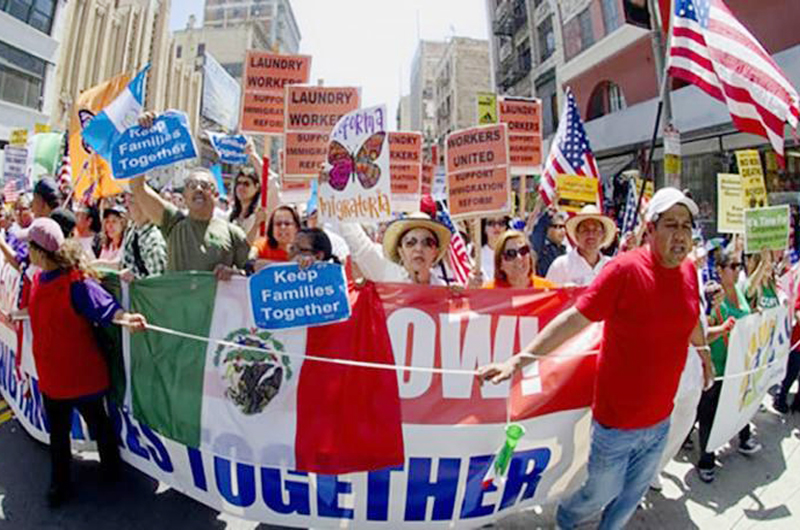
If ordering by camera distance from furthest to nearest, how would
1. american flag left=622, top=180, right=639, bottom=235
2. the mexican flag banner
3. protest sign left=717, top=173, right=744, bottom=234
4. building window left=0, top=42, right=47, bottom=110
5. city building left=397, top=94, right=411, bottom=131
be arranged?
1. city building left=397, top=94, right=411, bottom=131
2. building window left=0, top=42, right=47, bottom=110
3. american flag left=622, top=180, right=639, bottom=235
4. protest sign left=717, top=173, right=744, bottom=234
5. the mexican flag banner

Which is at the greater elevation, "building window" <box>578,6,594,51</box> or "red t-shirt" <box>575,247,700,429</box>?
"building window" <box>578,6,594,51</box>

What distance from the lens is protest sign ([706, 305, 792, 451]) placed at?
381 cm

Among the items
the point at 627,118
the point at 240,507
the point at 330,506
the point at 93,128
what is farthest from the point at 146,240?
the point at 627,118

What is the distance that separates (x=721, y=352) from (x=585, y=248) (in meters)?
1.30

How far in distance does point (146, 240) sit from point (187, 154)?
0.71 meters

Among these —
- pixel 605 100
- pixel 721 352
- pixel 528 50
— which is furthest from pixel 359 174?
pixel 528 50

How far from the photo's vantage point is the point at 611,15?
20125 mm

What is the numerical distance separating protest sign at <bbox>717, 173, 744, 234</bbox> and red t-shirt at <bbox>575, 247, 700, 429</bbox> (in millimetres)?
3262

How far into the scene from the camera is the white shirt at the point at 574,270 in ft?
13.8

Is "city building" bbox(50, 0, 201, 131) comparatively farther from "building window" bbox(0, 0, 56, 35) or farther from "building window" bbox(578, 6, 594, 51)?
"building window" bbox(578, 6, 594, 51)

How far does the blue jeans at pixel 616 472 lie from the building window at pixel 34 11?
29810 millimetres

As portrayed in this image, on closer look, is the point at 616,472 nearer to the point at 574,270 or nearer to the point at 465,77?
the point at 574,270

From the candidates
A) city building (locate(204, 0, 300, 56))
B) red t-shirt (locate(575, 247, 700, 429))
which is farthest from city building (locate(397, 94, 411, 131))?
red t-shirt (locate(575, 247, 700, 429))

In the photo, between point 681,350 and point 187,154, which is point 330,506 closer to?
point 681,350
